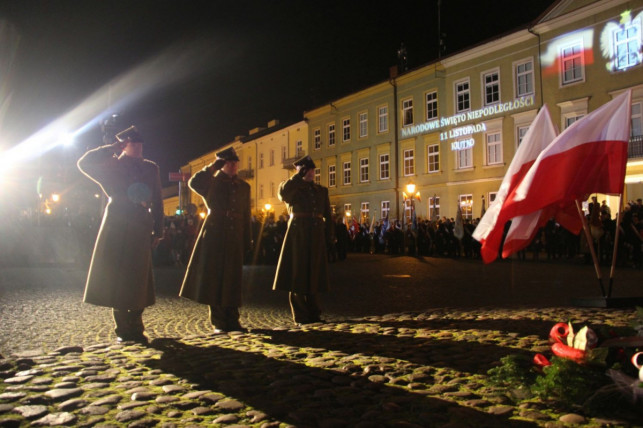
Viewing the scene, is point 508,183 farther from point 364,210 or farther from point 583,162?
point 364,210

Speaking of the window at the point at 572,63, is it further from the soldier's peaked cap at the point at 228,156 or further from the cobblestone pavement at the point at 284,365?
the soldier's peaked cap at the point at 228,156

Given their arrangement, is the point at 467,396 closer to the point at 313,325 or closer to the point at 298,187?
the point at 313,325

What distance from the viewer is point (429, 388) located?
3828mm

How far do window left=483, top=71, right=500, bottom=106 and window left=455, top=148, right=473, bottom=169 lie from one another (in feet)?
10.6

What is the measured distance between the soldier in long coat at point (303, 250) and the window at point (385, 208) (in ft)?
119

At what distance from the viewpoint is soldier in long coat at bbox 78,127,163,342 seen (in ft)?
18.9

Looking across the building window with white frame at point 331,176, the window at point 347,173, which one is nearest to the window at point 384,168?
the window at point 347,173

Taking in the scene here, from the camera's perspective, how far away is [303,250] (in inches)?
283

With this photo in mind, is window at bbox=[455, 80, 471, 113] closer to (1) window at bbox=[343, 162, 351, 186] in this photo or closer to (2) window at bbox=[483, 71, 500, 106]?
(2) window at bbox=[483, 71, 500, 106]

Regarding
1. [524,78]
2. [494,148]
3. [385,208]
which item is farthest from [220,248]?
[385,208]

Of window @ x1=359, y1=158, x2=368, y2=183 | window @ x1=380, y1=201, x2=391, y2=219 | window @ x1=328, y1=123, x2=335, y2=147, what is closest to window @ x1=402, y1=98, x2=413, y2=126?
window @ x1=359, y1=158, x2=368, y2=183

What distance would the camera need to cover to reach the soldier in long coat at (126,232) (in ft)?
18.9

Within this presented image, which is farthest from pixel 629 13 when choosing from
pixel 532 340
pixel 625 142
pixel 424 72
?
pixel 532 340

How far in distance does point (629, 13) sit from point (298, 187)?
26559 millimetres
